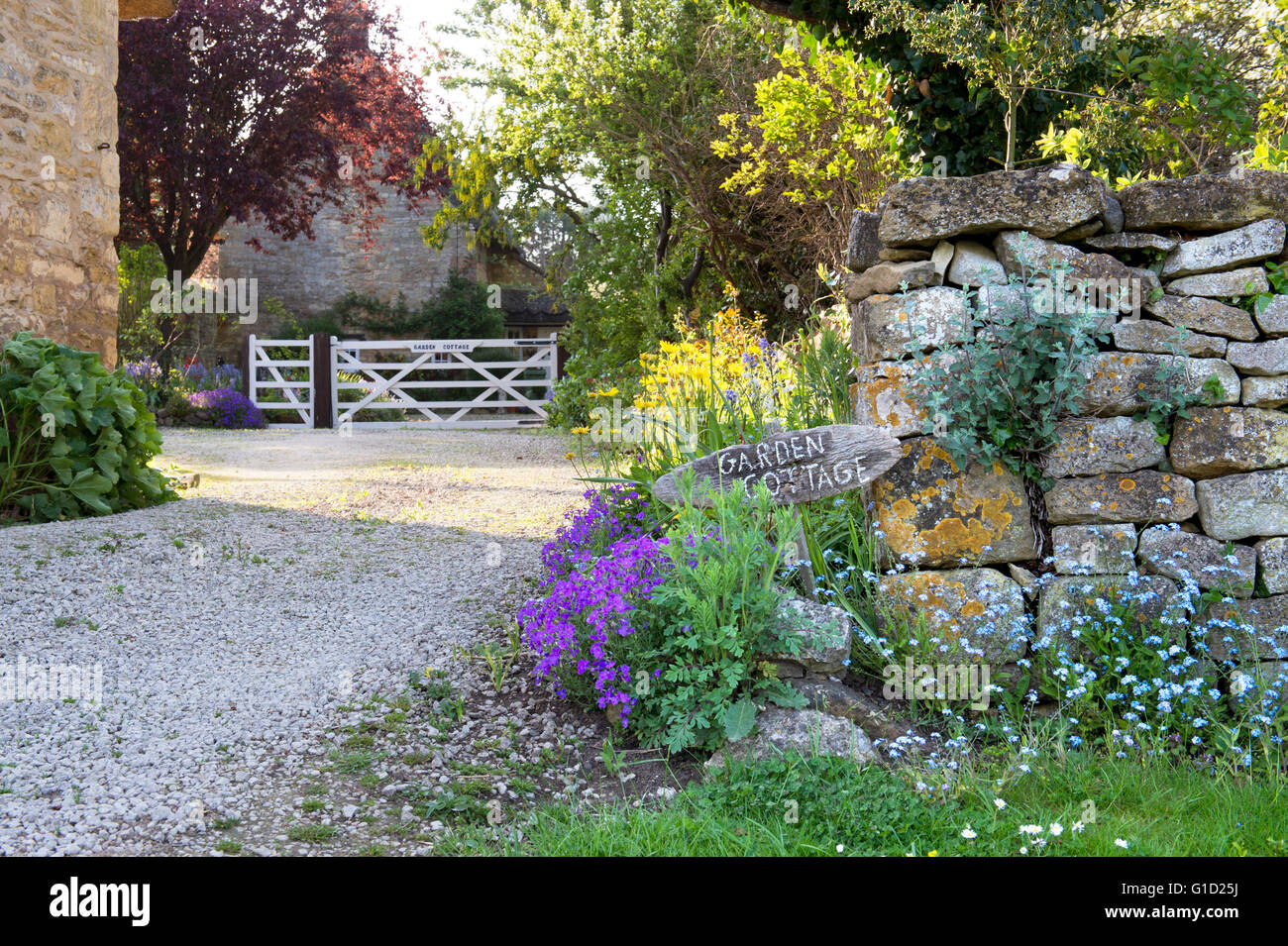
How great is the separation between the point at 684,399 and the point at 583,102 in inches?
251

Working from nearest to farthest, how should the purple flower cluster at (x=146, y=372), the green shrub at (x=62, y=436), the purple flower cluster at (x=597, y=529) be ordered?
the purple flower cluster at (x=597, y=529) < the green shrub at (x=62, y=436) < the purple flower cluster at (x=146, y=372)

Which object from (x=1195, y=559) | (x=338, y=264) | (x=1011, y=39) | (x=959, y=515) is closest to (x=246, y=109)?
(x=338, y=264)

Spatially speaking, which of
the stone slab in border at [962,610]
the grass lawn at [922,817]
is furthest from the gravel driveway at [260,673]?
the stone slab in border at [962,610]

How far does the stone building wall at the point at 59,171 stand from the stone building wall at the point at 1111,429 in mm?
5217

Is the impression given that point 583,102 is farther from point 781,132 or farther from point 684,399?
point 684,399

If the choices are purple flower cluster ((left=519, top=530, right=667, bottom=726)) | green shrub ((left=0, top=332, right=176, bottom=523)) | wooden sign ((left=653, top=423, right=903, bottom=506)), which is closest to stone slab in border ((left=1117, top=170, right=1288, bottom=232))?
wooden sign ((left=653, top=423, right=903, bottom=506))

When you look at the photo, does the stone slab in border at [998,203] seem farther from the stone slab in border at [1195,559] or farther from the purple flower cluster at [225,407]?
the purple flower cluster at [225,407]

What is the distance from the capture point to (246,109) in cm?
1542

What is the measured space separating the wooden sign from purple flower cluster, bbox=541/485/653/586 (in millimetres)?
754

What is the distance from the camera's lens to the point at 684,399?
497 centimetres

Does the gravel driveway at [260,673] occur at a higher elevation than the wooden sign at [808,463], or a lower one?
lower

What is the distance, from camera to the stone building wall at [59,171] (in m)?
5.72

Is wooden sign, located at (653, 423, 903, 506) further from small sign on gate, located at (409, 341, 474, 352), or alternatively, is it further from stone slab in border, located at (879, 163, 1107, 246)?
small sign on gate, located at (409, 341, 474, 352)

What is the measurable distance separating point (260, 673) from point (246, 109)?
47.5 feet
